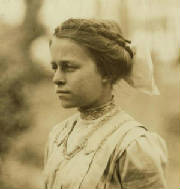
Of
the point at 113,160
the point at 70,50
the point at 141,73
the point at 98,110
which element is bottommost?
the point at 113,160

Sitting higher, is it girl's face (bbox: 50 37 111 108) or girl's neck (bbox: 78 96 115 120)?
girl's face (bbox: 50 37 111 108)

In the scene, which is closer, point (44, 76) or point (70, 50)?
point (70, 50)

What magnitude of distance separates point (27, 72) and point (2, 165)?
1.31 feet

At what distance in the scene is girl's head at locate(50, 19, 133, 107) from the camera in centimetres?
108

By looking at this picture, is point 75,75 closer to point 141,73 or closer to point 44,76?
point 141,73

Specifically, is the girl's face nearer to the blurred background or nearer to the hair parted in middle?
the hair parted in middle

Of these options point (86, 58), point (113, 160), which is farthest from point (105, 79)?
point (113, 160)

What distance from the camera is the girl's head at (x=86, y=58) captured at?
42.6 inches

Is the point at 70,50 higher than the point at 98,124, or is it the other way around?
the point at 70,50

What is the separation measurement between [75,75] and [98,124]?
178 mm

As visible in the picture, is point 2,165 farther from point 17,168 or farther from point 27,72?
point 27,72

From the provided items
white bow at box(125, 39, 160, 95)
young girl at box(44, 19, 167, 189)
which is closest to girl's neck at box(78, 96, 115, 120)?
young girl at box(44, 19, 167, 189)

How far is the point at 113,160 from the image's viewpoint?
1049 millimetres

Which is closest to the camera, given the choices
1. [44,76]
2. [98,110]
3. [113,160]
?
[113,160]
